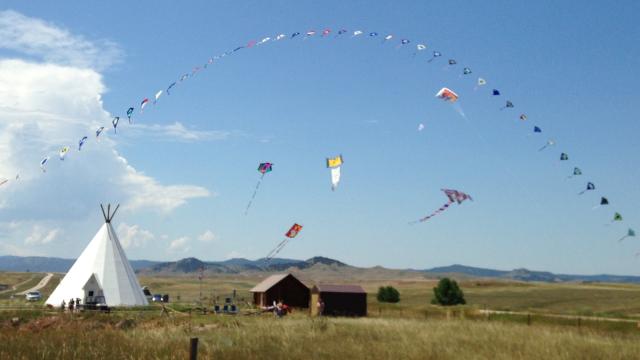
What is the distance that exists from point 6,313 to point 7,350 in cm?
2626

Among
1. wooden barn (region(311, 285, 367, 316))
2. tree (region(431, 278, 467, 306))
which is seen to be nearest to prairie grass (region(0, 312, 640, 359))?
wooden barn (region(311, 285, 367, 316))

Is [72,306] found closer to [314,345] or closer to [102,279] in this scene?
[102,279]

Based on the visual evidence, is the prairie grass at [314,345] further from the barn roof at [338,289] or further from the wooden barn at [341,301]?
the barn roof at [338,289]

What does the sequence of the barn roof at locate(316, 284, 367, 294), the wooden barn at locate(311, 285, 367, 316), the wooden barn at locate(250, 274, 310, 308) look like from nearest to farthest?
the wooden barn at locate(311, 285, 367, 316), the barn roof at locate(316, 284, 367, 294), the wooden barn at locate(250, 274, 310, 308)

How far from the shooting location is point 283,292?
51125 millimetres

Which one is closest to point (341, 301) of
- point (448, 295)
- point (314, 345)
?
point (448, 295)

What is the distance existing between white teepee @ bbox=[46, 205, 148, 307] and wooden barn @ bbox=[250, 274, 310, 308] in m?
9.13

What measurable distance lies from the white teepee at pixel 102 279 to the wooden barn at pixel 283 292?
9.13 metres

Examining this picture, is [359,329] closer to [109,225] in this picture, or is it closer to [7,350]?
[7,350]

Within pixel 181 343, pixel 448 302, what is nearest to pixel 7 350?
pixel 181 343

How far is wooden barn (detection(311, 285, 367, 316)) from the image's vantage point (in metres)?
45.7

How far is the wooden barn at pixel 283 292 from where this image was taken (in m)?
50.8

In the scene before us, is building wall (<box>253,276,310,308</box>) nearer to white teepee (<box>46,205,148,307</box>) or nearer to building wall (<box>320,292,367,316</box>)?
building wall (<box>320,292,367,316</box>)

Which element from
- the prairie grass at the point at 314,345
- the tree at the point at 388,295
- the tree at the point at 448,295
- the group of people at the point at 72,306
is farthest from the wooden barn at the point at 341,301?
the tree at the point at 388,295
